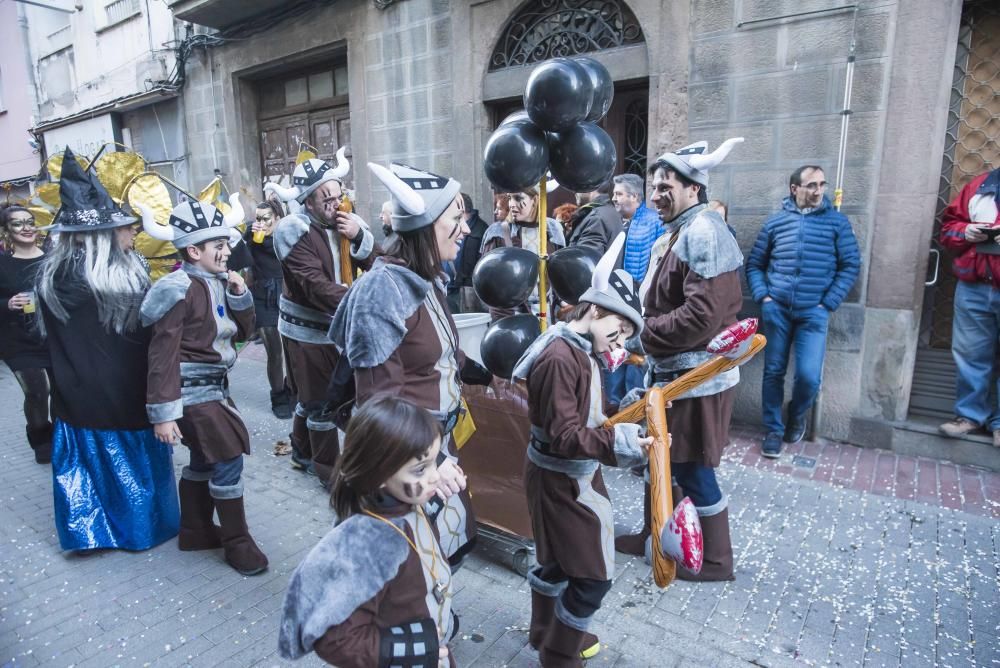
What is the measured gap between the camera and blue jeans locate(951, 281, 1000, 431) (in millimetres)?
4297

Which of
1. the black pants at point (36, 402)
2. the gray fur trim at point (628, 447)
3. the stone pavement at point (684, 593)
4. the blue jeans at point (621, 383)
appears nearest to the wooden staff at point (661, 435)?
the gray fur trim at point (628, 447)

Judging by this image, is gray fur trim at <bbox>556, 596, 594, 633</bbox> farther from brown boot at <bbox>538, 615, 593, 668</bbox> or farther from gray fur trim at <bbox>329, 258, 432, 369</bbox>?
gray fur trim at <bbox>329, 258, 432, 369</bbox>

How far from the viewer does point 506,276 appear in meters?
2.71

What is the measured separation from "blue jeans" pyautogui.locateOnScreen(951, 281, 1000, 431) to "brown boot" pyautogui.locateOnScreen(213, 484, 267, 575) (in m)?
4.83

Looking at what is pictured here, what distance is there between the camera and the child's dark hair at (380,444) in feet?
4.75

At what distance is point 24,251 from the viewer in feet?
15.3

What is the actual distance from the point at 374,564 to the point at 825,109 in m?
4.62

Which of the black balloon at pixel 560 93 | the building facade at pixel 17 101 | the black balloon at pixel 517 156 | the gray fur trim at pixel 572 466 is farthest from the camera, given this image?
the building facade at pixel 17 101

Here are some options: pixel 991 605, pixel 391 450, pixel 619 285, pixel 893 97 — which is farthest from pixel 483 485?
pixel 893 97

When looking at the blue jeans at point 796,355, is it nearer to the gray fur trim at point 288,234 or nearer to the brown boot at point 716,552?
the brown boot at point 716,552

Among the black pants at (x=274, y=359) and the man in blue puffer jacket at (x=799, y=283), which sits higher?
the man in blue puffer jacket at (x=799, y=283)

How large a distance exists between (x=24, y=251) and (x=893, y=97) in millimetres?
6525

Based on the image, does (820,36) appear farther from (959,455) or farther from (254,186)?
(254,186)

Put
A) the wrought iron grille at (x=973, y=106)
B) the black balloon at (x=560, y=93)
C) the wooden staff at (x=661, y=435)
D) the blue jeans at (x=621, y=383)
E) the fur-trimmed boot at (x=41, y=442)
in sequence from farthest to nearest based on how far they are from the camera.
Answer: the blue jeans at (x=621, y=383) < the fur-trimmed boot at (x=41, y=442) < the wrought iron grille at (x=973, y=106) < the black balloon at (x=560, y=93) < the wooden staff at (x=661, y=435)
